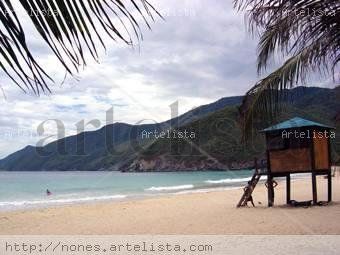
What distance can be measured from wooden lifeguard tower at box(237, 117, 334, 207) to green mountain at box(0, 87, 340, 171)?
68.4 ft

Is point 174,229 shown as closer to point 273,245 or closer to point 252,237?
point 252,237

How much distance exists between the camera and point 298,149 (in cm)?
1406

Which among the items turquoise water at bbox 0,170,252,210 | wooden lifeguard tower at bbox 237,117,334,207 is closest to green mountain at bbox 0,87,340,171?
turquoise water at bbox 0,170,252,210


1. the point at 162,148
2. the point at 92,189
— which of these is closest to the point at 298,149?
the point at 92,189

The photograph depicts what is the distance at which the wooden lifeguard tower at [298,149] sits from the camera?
1370 cm

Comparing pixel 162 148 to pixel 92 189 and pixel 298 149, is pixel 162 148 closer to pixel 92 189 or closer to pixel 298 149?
pixel 92 189

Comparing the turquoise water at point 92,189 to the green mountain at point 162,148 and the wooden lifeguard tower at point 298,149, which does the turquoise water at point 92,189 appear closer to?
the green mountain at point 162,148

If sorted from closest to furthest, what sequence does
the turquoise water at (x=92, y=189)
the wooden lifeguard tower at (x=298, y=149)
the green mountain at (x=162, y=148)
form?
the wooden lifeguard tower at (x=298, y=149), the turquoise water at (x=92, y=189), the green mountain at (x=162, y=148)

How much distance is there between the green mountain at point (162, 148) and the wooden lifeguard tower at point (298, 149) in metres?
20.9

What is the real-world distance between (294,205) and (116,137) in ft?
423

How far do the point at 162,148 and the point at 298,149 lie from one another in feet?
361

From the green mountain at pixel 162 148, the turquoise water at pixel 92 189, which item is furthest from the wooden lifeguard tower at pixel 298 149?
the green mountain at pixel 162 148

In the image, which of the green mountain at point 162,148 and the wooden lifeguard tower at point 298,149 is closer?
the wooden lifeguard tower at point 298,149

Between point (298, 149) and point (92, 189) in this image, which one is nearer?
point (298, 149)
